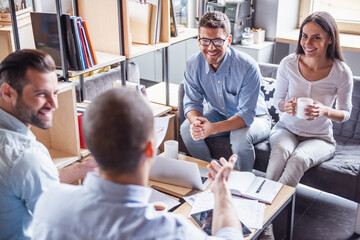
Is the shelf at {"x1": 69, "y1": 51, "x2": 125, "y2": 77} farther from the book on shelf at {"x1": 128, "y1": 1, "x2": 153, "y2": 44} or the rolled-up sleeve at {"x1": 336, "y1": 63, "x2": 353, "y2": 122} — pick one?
the rolled-up sleeve at {"x1": 336, "y1": 63, "x2": 353, "y2": 122}

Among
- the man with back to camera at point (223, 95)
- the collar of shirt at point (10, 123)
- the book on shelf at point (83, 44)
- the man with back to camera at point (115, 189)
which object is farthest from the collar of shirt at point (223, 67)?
the man with back to camera at point (115, 189)

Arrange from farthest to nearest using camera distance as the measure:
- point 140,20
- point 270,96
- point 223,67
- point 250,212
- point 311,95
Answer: point 270,96, point 140,20, point 223,67, point 311,95, point 250,212

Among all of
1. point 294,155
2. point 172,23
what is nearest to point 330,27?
point 294,155

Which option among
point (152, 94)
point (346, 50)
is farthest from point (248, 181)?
point (346, 50)

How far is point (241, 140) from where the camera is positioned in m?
2.68

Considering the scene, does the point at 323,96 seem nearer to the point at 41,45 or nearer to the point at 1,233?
the point at 41,45

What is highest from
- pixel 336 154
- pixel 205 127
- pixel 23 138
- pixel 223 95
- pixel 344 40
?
pixel 23 138

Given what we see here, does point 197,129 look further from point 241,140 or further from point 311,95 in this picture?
point 311,95

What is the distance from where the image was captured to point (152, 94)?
11.0 feet

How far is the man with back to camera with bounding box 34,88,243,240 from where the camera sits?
984 millimetres

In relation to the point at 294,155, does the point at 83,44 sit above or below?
above

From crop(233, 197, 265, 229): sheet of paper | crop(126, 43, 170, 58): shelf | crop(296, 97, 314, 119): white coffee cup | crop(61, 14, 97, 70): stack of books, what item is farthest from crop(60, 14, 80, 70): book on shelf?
Result: crop(296, 97, 314, 119): white coffee cup

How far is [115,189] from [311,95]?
1.88m

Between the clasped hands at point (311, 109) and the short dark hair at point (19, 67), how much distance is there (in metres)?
1.45
